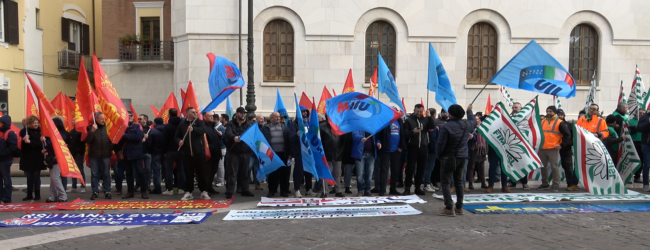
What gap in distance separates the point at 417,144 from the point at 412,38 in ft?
34.2

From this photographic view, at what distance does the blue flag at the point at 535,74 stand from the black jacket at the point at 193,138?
18.1 feet

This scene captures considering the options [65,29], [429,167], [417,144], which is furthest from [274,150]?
[65,29]

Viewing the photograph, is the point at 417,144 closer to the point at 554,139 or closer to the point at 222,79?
the point at 554,139

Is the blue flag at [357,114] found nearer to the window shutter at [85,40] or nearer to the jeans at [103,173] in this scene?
the jeans at [103,173]

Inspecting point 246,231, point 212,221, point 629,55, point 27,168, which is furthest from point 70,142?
point 629,55

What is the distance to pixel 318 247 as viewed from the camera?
6082 mm

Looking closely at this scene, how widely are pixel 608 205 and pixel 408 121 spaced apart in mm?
3669

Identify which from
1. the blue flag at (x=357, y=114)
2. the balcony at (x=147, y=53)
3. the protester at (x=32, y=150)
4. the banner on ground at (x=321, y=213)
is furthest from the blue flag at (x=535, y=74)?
the balcony at (x=147, y=53)

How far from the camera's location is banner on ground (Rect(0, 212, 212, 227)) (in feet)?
24.4

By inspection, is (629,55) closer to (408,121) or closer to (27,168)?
(408,121)

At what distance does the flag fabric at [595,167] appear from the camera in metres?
9.75

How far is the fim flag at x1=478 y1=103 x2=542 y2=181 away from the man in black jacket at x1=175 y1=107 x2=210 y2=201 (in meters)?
5.16

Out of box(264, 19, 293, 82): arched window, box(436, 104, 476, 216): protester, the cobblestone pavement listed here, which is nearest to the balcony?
box(264, 19, 293, 82): arched window

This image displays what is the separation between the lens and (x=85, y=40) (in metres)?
27.5
